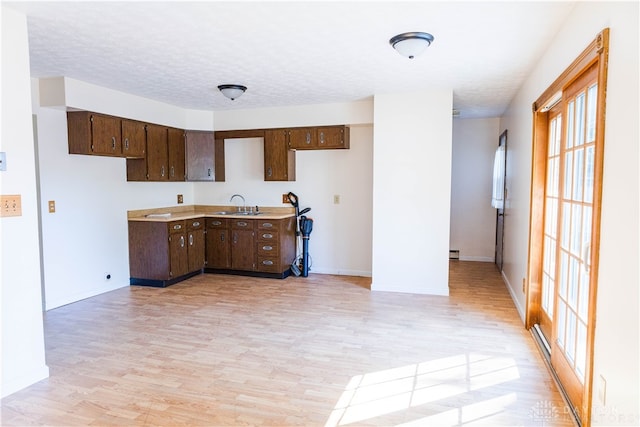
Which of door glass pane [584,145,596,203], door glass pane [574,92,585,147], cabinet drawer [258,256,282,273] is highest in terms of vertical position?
door glass pane [574,92,585,147]

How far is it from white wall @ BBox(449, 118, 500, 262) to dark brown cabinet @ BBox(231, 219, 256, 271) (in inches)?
138

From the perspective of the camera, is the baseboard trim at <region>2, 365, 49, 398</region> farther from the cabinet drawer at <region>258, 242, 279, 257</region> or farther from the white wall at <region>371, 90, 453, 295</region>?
the white wall at <region>371, 90, 453, 295</region>

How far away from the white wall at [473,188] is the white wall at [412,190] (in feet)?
7.75

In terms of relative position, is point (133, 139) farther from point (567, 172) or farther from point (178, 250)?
point (567, 172)

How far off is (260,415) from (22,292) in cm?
172

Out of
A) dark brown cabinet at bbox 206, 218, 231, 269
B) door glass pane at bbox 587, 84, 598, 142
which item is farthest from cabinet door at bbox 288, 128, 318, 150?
door glass pane at bbox 587, 84, 598, 142

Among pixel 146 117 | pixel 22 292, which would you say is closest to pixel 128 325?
pixel 22 292

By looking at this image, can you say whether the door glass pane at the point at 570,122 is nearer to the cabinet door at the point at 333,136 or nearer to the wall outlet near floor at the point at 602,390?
the wall outlet near floor at the point at 602,390

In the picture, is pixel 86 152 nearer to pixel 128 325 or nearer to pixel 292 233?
pixel 128 325

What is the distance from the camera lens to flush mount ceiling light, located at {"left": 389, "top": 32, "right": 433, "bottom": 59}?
2.84 meters

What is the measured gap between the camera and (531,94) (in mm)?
3748

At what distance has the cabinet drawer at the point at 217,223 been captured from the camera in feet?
18.6

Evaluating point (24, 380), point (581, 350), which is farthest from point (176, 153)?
point (581, 350)

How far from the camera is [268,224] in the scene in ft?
18.0
